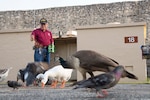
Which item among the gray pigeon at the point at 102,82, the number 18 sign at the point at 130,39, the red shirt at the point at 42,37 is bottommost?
the number 18 sign at the point at 130,39

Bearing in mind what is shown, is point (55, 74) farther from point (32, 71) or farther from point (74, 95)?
point (74, 95)

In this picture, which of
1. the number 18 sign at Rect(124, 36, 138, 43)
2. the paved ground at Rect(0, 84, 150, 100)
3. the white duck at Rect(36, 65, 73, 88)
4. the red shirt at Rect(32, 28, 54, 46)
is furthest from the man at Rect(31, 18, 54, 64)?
the number 18 sign at Rect(124, 36, 138, 43)

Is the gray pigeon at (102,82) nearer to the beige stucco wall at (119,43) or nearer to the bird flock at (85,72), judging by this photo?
the bird flock at (85,72)

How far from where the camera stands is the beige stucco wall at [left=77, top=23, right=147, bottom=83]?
48.0 ft

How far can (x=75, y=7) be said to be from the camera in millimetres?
25172

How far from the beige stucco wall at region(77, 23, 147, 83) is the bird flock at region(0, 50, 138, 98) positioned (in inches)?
188

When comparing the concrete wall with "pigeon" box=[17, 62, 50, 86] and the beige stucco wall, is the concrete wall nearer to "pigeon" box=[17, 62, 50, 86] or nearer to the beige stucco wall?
the beige stucco wall

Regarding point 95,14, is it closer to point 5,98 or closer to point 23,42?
point 23,42

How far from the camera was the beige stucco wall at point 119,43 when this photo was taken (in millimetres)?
14617

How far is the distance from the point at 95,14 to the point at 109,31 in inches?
371

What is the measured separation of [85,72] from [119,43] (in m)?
7.77

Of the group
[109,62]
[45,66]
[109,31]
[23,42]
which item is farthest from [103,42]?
[109,62]

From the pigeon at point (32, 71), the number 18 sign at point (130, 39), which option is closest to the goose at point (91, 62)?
the pigeon at point (32, 71)

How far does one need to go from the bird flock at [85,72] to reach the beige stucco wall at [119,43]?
A: 4765 millimetres
